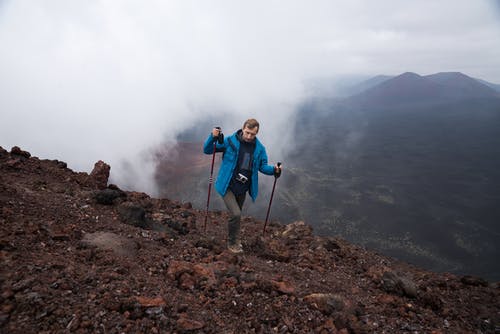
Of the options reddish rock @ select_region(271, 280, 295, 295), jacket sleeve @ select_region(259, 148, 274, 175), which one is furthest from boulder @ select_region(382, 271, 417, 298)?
jacket sleeve @ select_region(259, 148, 274, 175)

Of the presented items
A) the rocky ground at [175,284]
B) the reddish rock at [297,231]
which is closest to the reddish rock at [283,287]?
the rocky ground at [175,284]

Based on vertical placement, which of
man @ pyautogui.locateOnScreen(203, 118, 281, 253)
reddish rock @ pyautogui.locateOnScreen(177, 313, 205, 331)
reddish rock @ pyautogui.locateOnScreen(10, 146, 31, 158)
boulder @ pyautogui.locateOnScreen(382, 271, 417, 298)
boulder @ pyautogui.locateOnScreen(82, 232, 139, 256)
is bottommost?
reddish rock @ pyautogui.locateOnScreen(177, 313, 205, 331)

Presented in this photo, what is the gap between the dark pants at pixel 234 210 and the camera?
4854 millimetres

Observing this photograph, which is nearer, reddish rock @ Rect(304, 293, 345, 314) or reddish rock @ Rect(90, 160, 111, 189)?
reddish rock @ Rect(304, 293, 345, 314)

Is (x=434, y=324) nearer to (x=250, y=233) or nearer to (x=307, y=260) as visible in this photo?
(x=307, y=260)

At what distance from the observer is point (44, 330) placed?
2.47m

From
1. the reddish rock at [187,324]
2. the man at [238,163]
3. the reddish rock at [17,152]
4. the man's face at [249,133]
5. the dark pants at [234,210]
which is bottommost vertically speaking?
the reddish rock at [187,324]

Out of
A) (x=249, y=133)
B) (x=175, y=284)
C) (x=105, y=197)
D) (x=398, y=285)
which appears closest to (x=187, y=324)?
(x=175, y=284)

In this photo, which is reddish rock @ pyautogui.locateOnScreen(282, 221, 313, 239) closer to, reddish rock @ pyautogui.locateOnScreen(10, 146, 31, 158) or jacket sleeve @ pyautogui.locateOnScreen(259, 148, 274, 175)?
jacket sleeve @ pyautogui.locateOnScreen(259, 148, 274, 175)

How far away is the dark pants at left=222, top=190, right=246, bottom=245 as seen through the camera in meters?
4.85

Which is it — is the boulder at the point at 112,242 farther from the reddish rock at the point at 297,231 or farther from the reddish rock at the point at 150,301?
the reddish rock at the point at 297,231

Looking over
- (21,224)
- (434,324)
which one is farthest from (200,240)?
(434,324)

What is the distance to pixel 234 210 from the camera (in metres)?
4.85

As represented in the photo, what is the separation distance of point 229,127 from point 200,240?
68.6m
